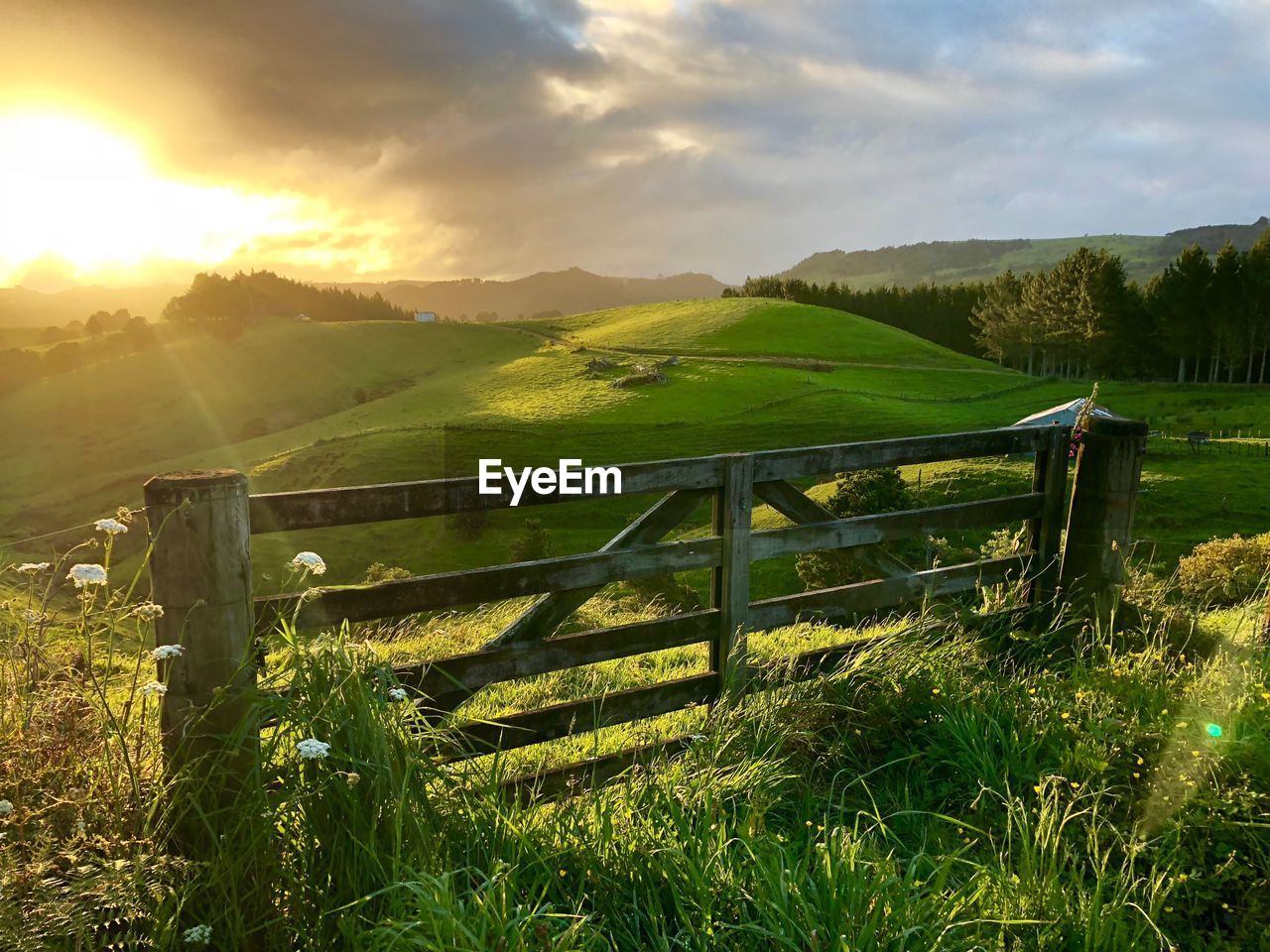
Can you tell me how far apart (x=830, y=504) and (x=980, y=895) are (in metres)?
26.3

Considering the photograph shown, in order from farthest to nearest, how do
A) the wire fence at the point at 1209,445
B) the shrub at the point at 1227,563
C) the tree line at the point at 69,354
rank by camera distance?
1. the tree line at the point at 69,354
2. the wire fence at the point at 1209,445
3. the shrub at the point at 1227,563

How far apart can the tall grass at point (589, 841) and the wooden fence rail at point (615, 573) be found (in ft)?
0.68

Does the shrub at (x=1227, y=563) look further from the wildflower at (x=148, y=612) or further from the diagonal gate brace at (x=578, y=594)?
the wildflower at (x=148, y=612)

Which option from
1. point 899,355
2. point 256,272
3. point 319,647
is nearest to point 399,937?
point 319,647

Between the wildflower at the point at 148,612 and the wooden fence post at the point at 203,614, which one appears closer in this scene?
the wildflower at the point at 148,612

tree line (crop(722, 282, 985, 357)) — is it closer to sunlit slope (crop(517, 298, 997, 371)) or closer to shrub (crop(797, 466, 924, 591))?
sunlit slope (crop(517, 298, 997, 371))

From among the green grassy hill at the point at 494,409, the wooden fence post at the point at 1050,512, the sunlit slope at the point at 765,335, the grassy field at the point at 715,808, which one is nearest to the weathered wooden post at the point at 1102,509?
A: the wooden fence post at the point at 1050,512

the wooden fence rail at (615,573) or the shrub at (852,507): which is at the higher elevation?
the wooden fence rail at (615,573)

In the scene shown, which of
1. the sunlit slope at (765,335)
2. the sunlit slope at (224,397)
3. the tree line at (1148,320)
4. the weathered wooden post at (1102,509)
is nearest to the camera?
the weathered wooden post at (1102,509)

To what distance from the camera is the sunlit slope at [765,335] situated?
76.9m

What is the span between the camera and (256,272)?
126875 millimetres

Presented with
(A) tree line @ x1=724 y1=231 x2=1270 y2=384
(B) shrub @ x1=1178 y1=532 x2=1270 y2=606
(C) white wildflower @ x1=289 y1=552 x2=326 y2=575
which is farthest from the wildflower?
(A) tree line @ x1=724 y1=231 x2=1270 y2=384

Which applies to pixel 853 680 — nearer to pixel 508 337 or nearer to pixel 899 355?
pixel 899 355

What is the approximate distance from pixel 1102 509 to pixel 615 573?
3.55 metres
